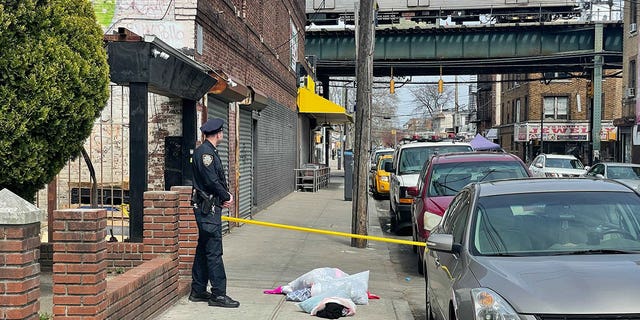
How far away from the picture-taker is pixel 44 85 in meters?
5.20

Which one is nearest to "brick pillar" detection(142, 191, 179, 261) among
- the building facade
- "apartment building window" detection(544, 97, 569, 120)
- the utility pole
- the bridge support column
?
the utility pole

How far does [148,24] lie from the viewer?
10383 millimetres

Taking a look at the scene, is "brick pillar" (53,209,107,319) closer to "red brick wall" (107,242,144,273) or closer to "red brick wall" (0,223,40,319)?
"red brick wall" (0,223,40,319)

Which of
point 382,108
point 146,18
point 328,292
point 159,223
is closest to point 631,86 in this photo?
point 146,18

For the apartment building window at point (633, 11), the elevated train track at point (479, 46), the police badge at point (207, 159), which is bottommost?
the police badge at point (207, 159)

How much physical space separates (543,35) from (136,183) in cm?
2895

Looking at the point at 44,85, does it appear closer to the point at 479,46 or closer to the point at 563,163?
the point at 563,163

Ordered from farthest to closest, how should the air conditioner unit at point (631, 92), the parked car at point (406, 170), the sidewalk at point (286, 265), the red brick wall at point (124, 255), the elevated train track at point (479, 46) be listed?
1. the elevated train track at point (479, 46)
2. the air conditioner unit at point (631, 92)
3. the parked car at point (406, 170)
4. the red brick wall at point (124, 255)
5. the sidewalk at point (286, 265)

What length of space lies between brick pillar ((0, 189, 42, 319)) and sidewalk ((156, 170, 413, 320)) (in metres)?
2.94

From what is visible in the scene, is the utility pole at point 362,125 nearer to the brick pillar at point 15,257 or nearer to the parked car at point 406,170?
the parked car at point 406,170

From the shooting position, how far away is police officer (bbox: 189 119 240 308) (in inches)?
272

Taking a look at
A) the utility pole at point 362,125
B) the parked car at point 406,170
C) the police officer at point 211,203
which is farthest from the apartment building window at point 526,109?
the police officer at point 211,203

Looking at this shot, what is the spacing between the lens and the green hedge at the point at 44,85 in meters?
5.02

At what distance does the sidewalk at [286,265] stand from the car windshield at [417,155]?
162 cm
